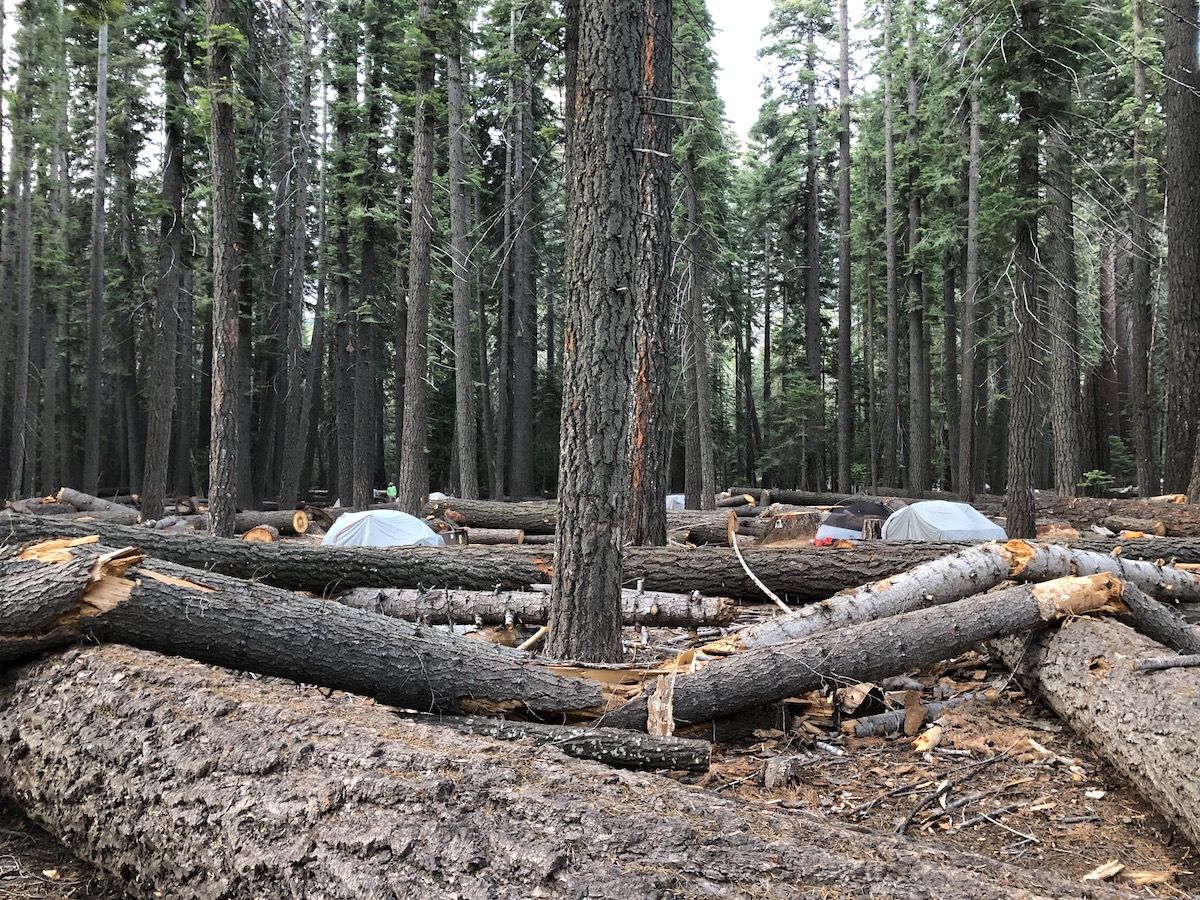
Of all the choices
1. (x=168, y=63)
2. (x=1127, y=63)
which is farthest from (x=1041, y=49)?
(x=168, y=63)

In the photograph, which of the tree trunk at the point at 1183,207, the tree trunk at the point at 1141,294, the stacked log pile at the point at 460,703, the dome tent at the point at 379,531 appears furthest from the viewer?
the tree trunk at the point at 1141,294

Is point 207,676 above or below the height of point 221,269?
below

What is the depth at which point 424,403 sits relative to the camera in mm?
15406

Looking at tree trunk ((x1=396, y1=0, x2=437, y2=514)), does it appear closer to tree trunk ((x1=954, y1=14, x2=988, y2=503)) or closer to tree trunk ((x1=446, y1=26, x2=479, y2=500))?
tree trunk ((x1=446, y1=26, x2=479, y2=500))

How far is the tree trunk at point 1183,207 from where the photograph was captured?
11961 mm

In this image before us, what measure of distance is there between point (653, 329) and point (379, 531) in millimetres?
5198

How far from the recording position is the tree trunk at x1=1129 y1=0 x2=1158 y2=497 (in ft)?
55.0

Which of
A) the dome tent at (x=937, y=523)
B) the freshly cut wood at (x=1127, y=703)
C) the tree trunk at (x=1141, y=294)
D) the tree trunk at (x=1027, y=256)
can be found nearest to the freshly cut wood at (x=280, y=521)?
the dome tent at (x=937, y=523)

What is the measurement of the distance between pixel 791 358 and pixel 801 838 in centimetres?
3354

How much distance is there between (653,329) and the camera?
9.35 meters

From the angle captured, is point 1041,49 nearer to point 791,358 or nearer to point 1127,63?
point 1127,63

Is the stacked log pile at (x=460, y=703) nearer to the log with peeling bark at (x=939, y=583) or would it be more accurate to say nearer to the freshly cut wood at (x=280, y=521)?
the log with peeling bark at (x=939, y=583)

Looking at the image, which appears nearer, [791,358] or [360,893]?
[360,893]

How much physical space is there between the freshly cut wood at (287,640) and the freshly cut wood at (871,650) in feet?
2.29
